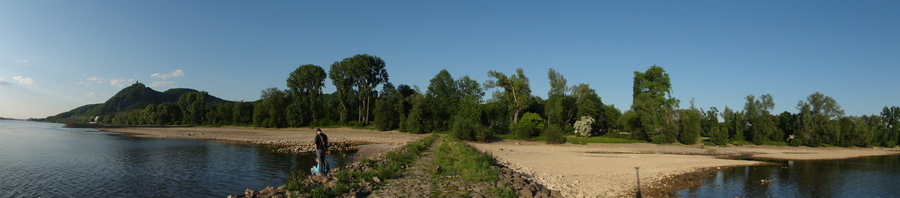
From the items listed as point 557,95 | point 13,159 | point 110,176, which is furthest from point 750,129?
point 13,159

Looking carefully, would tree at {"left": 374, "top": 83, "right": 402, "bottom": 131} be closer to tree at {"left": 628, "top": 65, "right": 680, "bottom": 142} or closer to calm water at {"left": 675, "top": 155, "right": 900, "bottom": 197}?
tree at {"left": 628, "top": 65, "right": 680, "bottom": 142}

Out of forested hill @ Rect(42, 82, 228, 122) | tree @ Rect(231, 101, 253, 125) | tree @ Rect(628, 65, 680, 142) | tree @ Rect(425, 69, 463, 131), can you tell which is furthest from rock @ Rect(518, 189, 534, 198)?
forested hill @ Rect(42, 82, 228, 122)

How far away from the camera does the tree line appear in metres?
46.8

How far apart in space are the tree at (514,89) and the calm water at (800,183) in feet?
98.4

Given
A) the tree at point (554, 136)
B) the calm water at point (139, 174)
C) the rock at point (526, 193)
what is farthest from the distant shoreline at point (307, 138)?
the rock at point (526, 193)

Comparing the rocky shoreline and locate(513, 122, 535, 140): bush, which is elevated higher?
locate(513, 122, 535, 140): bush

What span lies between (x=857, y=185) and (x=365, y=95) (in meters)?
58.2

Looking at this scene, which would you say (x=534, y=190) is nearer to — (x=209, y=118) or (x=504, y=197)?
(x=504, y=197)

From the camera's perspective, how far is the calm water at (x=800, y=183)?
614 inches

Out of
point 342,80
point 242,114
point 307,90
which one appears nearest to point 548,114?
point 342,80

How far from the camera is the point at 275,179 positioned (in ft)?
54.3

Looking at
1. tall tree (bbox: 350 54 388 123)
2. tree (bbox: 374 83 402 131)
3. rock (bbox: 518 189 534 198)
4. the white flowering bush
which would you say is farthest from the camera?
tall tree (bbox: 350 54 388 123)

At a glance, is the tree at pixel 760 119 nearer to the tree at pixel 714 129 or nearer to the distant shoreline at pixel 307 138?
the tree at pixel 714 129

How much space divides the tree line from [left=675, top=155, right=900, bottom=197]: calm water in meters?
20.1
